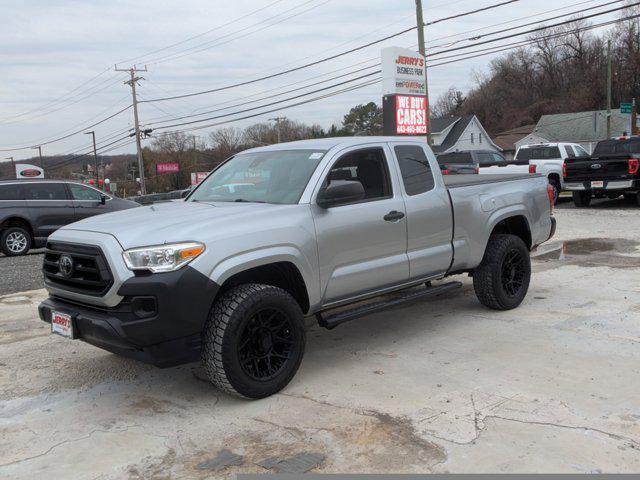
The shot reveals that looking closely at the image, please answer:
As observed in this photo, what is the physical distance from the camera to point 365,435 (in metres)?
3.64

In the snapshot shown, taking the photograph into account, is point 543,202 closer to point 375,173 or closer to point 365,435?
point 375,173

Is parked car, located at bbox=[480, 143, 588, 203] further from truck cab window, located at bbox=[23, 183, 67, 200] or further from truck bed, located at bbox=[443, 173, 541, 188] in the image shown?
truck cab window, located at bbox=[23, 183, 67, 200]

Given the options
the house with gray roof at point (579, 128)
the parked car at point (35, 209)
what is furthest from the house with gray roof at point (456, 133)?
the parked car at point (35, 209)

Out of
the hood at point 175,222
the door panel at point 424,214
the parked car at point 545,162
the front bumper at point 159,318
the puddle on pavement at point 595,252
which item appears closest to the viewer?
the front bumper at point 159,318

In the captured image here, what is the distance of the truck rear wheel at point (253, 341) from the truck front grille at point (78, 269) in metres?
0.76

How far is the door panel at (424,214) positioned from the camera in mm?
5391

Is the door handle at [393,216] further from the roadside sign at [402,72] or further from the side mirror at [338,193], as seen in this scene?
the roadside sign at [402,72]

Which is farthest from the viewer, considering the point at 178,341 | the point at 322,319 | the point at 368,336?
the point at 368,336

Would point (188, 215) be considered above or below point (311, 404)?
above

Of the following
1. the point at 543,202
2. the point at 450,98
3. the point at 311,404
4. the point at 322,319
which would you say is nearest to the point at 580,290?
the point at 543,202

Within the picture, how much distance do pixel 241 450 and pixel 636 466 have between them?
2.18 meters

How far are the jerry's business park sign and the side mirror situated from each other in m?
14.4

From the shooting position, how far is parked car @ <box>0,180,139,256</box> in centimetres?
1334

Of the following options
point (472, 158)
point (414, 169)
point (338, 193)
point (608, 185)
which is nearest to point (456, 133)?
point (472, 158)
